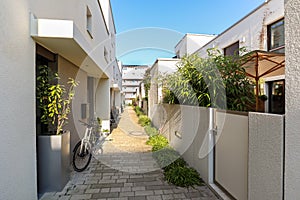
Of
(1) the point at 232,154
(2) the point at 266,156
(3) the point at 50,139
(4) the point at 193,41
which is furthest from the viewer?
(4) the point at 193,41

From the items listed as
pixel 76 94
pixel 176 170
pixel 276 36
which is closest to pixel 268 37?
pixel 276 36

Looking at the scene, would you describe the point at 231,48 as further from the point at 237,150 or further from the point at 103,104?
the point at 237,150

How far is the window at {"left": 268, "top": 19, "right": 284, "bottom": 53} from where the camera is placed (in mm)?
6000

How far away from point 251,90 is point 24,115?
Answer: 4.09 m

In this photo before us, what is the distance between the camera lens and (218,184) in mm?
2990

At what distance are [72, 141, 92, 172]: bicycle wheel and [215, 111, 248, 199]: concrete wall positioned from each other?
Answer: 2.92m

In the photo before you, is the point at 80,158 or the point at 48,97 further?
the point at 80,158

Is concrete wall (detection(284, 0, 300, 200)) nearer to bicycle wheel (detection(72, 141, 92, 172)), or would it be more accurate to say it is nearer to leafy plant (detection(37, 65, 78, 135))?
leafy plant (detection(37, 65, 78, 135))

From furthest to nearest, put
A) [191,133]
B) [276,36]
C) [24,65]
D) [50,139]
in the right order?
[276,36] → [191,133] → [50,139] → [24,65]

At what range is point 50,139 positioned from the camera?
2924 mm

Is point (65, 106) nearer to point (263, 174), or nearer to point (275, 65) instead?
point (263, 174)

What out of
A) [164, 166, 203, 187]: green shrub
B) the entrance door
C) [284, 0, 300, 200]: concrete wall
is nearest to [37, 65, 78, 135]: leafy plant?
[164, 166, 203, 187]: green shrub

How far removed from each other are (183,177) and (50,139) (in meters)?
2.51

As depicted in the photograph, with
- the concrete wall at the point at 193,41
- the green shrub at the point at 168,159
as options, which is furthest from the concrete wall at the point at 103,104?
the concrete wall at the point at 193,41
